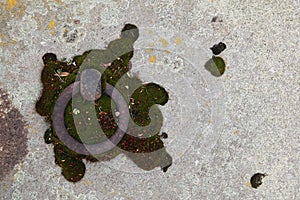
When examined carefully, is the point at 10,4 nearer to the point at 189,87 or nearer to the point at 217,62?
the point at 189,87

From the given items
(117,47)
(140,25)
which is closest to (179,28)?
(140,25)

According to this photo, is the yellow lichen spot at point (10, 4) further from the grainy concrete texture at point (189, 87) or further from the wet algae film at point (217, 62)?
the wet algae film at point (217, 62)

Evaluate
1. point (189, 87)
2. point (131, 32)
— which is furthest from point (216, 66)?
point (131, 32)

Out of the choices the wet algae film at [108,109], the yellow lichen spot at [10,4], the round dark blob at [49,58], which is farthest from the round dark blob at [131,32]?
the yellow lichen spot at [10,4]

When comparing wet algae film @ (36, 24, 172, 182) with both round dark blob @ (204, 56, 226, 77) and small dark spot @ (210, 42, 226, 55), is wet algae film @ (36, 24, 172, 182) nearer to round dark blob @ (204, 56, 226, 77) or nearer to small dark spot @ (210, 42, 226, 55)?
round dark blob @ (204, 56, 226, 77)

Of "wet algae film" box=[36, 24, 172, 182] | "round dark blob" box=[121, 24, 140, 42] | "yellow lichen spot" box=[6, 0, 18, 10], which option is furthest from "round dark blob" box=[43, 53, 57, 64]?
"round dark blob" box=[121, 24, 140, 42]

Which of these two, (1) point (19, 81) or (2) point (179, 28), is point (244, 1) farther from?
(1) point (19, 81)
